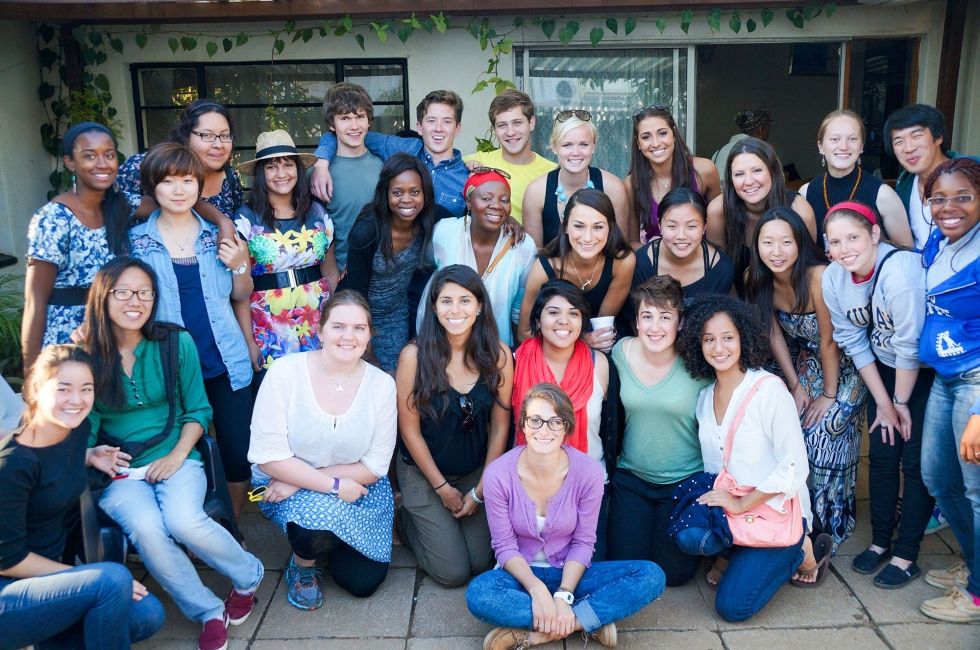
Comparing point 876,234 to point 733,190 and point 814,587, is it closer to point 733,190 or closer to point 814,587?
point 733,190

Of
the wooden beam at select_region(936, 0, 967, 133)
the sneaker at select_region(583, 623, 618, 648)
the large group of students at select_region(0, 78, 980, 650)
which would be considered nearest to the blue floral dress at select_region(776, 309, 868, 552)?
the large group of students at select_region(0, 78, 980, 650)

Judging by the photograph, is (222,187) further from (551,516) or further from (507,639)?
(507,639)

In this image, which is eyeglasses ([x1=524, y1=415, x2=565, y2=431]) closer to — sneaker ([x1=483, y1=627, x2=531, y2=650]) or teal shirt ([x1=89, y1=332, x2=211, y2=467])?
sneaker ([x1=483, y1=627, x2=531, y2=650])

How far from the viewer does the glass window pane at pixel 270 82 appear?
6.22m

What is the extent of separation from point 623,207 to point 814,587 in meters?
1.95

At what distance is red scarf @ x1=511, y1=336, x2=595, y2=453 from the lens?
3.53m

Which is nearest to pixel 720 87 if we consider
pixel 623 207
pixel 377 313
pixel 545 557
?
pixel 623 207

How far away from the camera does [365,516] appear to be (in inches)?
Result: 136

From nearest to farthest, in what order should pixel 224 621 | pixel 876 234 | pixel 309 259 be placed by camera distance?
pixel 224 621 < pixel 876 234 < pixel 309 259

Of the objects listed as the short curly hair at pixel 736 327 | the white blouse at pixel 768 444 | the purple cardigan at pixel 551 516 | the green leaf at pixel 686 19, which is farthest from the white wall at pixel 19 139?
the white blouse at pixel 768 444

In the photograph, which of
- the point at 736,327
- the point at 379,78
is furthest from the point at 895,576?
the point at 379,78

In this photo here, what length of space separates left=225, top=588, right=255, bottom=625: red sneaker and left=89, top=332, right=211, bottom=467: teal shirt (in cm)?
57

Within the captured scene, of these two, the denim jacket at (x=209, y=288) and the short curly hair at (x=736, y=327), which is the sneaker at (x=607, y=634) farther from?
the denim jacket at (x=209, y=288)

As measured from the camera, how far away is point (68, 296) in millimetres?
Result: 3371
